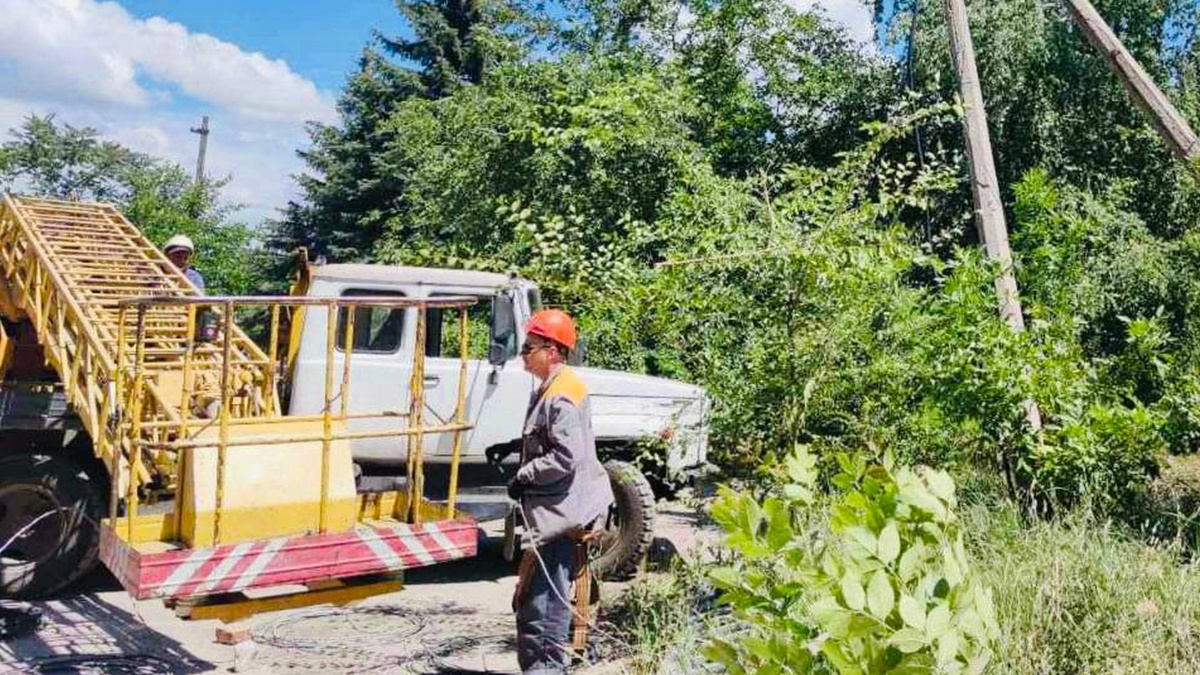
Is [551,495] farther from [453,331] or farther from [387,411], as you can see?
A: [453,331]

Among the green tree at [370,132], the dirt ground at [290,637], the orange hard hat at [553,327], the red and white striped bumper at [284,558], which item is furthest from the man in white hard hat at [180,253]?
the green tree at [370,132]

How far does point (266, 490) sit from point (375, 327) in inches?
89.7

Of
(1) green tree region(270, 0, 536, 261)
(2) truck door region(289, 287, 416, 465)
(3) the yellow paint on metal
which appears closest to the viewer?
(3) the yellow paint on metal

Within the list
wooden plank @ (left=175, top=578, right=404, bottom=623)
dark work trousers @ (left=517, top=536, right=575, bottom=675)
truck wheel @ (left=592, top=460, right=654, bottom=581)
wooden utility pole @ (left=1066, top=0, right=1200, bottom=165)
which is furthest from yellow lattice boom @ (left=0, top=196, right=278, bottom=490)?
wooden utility pole @ (left=1066, top=0, right=1200, bottom=165)

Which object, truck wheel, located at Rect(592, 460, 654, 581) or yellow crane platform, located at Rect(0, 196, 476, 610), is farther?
truck wheel, located at Rect(592, 460, 654, 581)

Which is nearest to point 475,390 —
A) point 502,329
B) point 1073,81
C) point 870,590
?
point 502,329

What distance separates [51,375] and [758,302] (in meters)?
5.21

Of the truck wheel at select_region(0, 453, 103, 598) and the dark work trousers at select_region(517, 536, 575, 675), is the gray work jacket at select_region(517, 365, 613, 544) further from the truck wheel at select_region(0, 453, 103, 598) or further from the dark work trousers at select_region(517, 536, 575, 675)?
the truck wheel at select_region(0, 453, 103, 598)

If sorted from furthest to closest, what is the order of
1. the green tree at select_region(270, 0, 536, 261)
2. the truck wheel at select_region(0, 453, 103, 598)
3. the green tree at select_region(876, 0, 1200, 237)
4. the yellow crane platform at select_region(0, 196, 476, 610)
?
1. the green tree at select_region(270, 0, 536, 261)
2. the green tree at select_region(876, 0, 1200, 237)
3. the truck wheel at select_region(0, 453, 103, 598)
4. the yellow crane platform at select_region(0, 196, 476, 610)

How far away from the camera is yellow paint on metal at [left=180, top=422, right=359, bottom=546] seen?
17.1 feet

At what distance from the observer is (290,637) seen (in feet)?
20.7

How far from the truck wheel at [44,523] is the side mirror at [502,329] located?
2855mm

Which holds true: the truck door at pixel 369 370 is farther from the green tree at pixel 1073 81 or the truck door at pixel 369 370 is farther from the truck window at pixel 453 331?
the green tree at pixel 1073 81

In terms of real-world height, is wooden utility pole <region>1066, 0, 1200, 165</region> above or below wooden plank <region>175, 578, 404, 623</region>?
above
